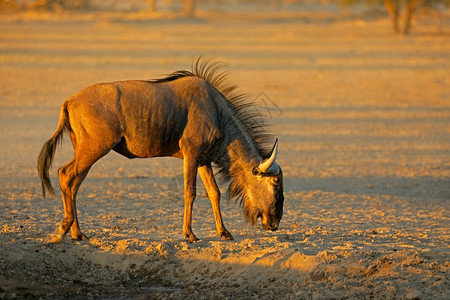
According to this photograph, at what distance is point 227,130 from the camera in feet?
23.9

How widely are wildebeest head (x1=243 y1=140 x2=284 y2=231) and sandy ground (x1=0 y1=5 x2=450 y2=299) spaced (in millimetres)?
217

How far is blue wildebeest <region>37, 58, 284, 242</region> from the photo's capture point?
7082 millimetres

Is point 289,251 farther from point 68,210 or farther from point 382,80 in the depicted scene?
point 382,80

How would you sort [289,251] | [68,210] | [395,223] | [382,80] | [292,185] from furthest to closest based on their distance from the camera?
[382,80] → [292,185] → [395,223] → [68,210] → [289,251]

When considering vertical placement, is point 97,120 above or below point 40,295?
above

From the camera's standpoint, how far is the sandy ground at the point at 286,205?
6.43 metres

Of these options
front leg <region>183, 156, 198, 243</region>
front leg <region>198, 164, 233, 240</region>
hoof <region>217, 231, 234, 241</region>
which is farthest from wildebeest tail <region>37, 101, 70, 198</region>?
hoof <region>217, 231, 234, 241</region>

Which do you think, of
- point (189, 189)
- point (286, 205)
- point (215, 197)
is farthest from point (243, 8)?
point (189, 189)

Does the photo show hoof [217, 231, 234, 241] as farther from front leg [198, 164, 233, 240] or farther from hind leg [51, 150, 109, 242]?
hind leg [51, 150, 109, 242]

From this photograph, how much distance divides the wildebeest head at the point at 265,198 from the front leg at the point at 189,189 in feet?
1.66

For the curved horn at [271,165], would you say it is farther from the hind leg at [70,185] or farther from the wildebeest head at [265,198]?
the hind leg at [70,185]

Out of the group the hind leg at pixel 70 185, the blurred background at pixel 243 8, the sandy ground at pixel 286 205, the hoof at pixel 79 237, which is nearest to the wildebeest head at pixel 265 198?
the sandy ground at pixel 286 205

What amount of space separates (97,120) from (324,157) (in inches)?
255

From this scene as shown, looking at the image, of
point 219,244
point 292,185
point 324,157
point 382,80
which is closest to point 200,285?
point 219,244
